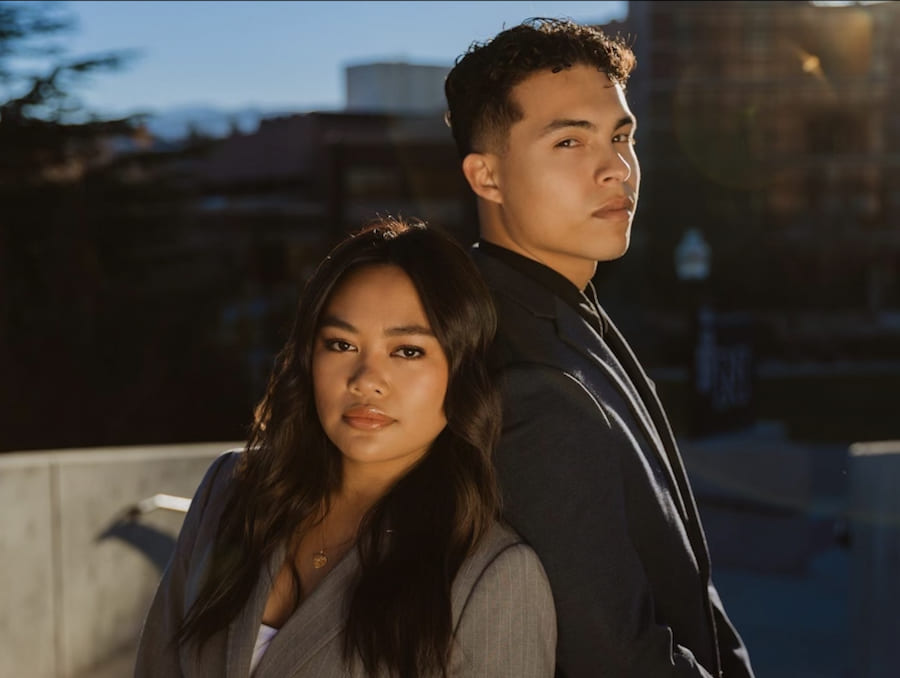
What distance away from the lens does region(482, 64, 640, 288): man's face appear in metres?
2.02

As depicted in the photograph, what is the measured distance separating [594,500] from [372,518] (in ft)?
1.36

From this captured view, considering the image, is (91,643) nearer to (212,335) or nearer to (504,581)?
(504,581)

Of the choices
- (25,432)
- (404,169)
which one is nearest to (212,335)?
(25,432)

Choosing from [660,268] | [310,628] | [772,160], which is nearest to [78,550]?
[310,628]

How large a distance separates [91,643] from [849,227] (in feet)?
151

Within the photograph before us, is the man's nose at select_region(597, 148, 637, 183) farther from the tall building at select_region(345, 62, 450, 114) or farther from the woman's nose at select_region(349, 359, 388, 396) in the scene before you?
the tall building at select_region(345, 62, 450, 114)

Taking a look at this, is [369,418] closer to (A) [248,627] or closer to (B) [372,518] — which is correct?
(B) [372,518]

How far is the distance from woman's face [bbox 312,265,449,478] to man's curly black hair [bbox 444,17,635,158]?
1.11 ft

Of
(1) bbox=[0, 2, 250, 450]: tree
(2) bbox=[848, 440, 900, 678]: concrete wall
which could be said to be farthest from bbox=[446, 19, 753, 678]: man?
(1) bbox=[0, 2, 250, 450]: tree

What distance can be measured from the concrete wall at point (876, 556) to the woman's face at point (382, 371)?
9.60 feet

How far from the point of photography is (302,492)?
6.84 feet

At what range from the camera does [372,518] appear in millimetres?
1981

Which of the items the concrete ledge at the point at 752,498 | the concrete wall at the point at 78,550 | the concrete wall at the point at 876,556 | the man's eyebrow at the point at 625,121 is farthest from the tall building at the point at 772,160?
the man's eyebrow at the point at 625,121

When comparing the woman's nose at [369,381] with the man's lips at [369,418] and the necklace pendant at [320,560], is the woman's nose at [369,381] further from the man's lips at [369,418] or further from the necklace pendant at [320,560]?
the necklace pendant at [320,560]
